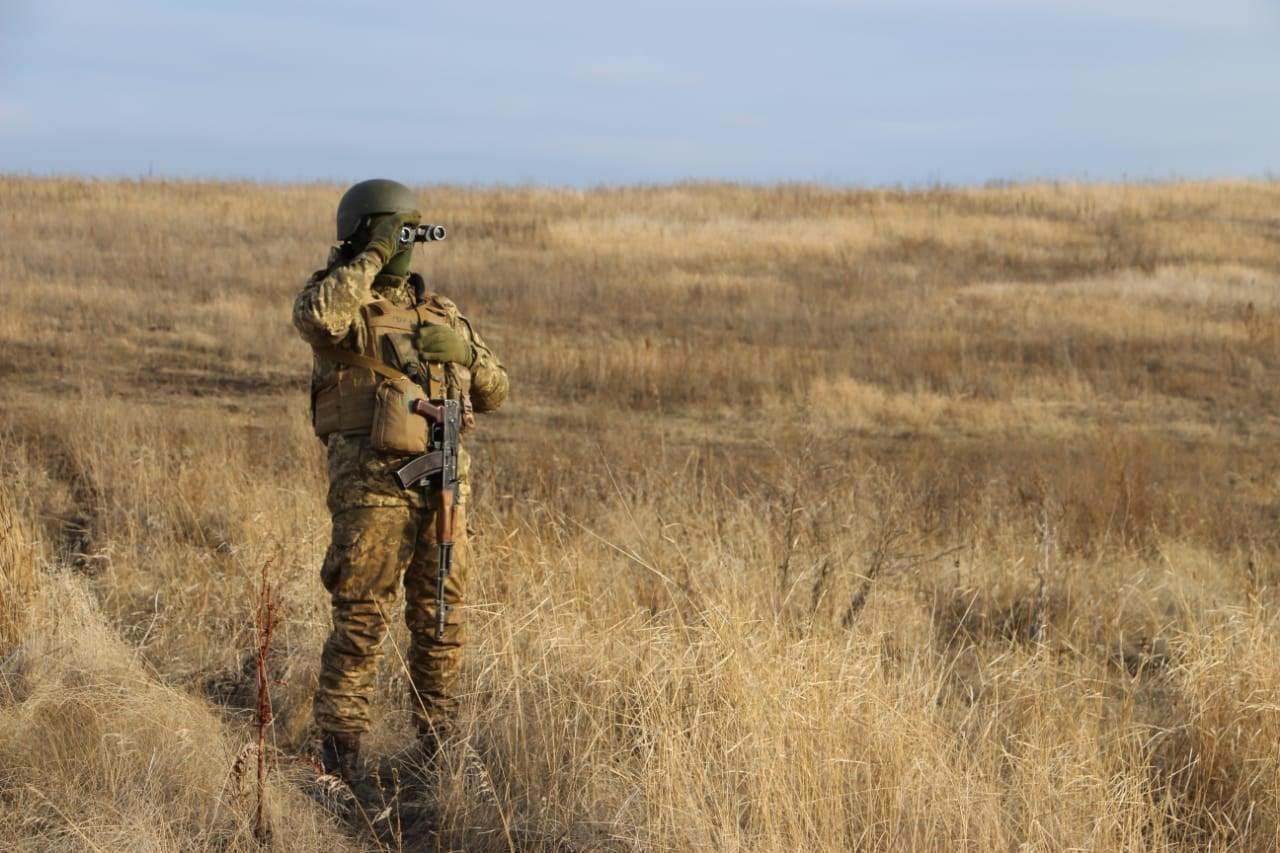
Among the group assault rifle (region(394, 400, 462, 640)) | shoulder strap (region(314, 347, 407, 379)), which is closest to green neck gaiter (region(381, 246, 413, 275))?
shoulder strap (region(314, 347, 407, 379))

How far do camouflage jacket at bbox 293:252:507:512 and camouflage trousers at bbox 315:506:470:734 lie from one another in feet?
0.18

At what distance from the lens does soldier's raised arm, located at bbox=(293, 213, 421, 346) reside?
391 centimetres

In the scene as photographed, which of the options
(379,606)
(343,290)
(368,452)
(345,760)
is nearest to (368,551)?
(379,606)

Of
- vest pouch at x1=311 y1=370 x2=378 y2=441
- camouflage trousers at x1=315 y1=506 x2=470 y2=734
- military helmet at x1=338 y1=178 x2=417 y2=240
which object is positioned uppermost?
military helmet at x1=338 y1=178 x2=417 y2=240

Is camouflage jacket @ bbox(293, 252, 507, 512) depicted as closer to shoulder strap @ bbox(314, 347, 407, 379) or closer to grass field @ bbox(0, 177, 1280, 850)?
shoulder strap @ bbox(314, 347, 407, 379)

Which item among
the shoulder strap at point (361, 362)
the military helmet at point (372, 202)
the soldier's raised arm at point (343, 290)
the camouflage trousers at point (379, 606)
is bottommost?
the camouflage trousers at point (379, 606)

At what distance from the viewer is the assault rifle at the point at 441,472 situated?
4090 millimetres

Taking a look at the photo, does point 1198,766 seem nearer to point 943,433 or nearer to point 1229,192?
point 943,433

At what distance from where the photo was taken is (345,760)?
4.16 m

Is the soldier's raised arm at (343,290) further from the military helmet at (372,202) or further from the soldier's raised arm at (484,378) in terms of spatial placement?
the soldier's raised arm at (484,378)

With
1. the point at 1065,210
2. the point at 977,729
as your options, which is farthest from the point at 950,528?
the point at 1065,210

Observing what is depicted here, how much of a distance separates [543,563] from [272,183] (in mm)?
26397

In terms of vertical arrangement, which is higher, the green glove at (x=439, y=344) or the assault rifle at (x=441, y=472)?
the green glove at (x=439, y=344)

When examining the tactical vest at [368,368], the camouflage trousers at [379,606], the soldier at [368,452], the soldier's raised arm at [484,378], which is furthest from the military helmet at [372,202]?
the camouflage trousers at [379,606]
